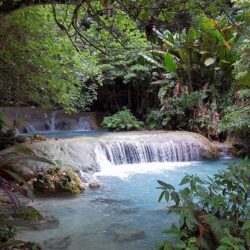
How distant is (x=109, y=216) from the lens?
5730mm

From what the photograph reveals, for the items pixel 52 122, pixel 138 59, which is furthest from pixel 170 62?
pixel 52 122

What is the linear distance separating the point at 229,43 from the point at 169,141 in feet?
12.3

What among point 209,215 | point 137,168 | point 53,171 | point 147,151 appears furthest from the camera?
point 147,151

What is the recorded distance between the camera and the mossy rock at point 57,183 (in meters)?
6.96

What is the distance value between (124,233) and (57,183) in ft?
8.10

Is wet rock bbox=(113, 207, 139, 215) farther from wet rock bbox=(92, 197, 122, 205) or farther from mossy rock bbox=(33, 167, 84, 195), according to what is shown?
mossy rock bbox=(33, 167, 84, 195)

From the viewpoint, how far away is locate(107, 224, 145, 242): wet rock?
4742 millimetres

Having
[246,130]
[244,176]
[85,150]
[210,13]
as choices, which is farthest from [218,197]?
[246,130]

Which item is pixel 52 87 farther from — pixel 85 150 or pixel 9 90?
pixel 85 150

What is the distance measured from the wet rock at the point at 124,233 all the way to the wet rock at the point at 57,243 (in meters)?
0.59

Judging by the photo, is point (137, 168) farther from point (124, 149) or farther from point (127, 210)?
point (127, 210)

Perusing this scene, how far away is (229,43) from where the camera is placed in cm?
1196

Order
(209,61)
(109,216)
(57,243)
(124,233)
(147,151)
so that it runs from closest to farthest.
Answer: (57,243) < (124,233) < (109,216) < (147,151) < (209,61)

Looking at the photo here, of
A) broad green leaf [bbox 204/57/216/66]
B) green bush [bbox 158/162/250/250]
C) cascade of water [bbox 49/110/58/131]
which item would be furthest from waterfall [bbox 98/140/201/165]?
green bush [bbox 158/162/250/250]
